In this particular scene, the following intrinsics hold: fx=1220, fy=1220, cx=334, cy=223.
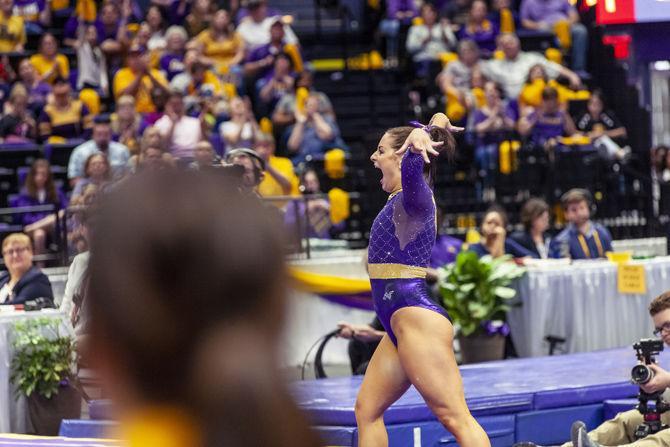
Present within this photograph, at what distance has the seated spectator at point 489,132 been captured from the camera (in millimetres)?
12227

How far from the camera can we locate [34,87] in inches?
483

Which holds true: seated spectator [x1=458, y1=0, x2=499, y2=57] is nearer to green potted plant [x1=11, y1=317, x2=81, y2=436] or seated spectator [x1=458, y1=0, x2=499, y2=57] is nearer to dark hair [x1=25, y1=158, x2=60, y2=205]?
dark hair [x1=25, y1=158, x2=60, y2=205]

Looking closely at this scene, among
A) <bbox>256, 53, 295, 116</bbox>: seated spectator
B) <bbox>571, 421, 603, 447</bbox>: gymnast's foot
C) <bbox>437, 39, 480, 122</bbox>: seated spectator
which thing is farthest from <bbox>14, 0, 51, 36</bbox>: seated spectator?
<bbox>571, 421, 603, 447</bbox>: gymnast's foot

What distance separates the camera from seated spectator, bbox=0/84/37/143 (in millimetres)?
11680

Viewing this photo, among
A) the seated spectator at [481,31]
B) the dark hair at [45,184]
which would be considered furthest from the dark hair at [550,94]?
the dark hair at [45,184]

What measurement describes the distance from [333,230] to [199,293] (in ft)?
32.5

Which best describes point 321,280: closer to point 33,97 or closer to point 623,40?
point 33,97

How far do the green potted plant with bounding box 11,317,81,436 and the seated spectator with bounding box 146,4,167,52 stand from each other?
6.16 m


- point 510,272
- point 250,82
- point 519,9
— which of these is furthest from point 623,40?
point 510,272

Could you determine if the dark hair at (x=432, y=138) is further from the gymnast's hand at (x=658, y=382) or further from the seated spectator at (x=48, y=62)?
the seated spectator at (x=48, y=62)

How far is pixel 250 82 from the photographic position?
13.2 m

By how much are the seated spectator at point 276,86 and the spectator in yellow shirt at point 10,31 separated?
8.65 ft

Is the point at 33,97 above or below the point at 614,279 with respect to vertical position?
above

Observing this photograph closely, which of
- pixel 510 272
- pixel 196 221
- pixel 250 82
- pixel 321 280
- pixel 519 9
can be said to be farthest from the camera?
pixel 519 9
